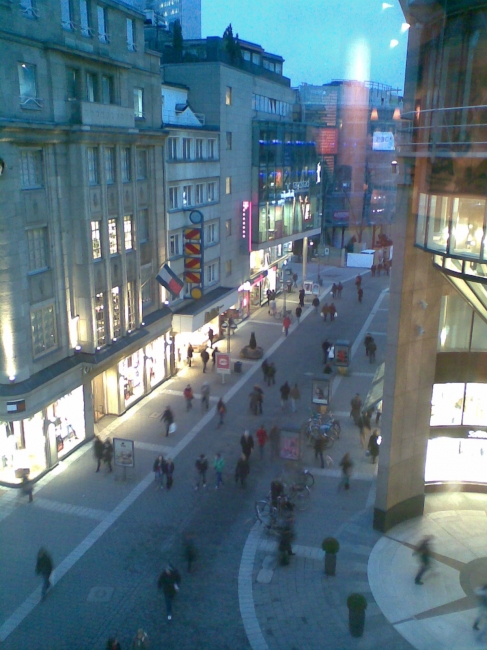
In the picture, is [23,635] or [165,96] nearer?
[23,635]

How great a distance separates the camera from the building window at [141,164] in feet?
86.1

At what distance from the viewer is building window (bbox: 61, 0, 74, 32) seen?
20.7m

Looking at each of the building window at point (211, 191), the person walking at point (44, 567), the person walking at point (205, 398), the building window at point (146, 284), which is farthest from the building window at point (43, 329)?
the building window at point (211, 191)

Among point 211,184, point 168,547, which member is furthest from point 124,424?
point 211,184

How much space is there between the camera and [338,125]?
221 ft

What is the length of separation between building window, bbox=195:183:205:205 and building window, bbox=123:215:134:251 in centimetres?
798

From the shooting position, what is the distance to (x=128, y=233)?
2542cm

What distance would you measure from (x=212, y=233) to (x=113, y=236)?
38.9ft

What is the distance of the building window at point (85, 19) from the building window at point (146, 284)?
9.42m

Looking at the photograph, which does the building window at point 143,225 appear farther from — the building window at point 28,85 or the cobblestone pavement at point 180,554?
the cobblestone pavement at point 180,554

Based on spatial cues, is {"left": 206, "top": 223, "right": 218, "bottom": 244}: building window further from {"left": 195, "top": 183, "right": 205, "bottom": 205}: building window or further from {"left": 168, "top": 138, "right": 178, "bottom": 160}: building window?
{"left": 168, "top": 138, "right": 178, "bottom": 160}: building window

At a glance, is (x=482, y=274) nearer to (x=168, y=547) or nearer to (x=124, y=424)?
(x=168, y=547)

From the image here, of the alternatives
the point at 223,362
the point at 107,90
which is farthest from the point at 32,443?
the point at 107,90

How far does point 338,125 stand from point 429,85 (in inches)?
2209
